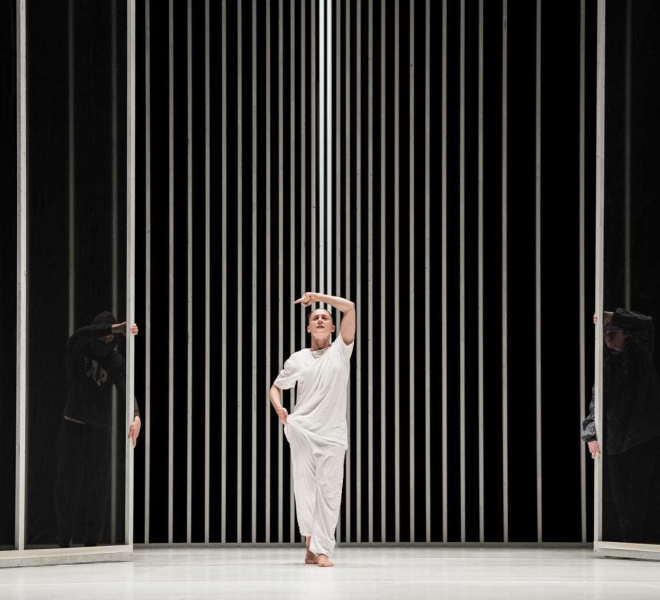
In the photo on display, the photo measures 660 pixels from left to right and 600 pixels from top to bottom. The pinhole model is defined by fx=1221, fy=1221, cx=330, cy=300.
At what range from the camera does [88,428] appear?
22.6ft

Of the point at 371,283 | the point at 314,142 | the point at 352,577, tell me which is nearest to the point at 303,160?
the point at 314,142

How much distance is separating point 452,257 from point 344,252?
2.66 ft

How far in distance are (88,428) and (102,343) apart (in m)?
0.50

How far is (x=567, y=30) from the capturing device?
29.7ft

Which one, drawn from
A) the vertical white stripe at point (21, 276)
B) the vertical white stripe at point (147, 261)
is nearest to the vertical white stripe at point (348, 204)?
the vertical white stripe at point (147, 261)

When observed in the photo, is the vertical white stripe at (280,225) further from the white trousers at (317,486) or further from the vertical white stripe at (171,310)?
the white trousers at (317,486)

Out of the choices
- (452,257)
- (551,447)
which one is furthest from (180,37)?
(551,447)

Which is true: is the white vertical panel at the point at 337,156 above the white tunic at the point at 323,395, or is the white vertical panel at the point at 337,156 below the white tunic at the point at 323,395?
above

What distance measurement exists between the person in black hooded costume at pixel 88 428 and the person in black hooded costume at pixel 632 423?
2.97m

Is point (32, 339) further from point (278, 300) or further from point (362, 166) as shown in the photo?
point (362, 166)

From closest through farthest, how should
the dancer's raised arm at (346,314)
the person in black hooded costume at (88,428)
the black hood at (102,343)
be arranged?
the person in black hooded costume at (88,428) → the black hood at (102,343) → the dancer's raised arm at (346,314)

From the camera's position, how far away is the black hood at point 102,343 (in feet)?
23.0

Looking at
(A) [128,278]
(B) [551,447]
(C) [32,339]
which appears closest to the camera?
(C) [32,339]

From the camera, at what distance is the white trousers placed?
7.08m
